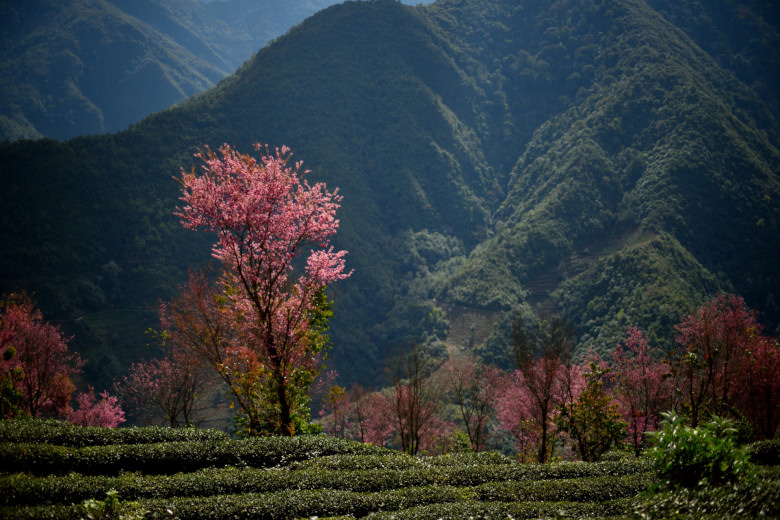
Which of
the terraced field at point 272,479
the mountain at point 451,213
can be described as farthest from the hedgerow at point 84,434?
the mountain at point 451,213

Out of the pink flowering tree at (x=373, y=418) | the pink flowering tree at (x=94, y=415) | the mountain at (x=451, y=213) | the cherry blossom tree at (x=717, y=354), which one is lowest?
the pink flowering tree at (x=373, y=418)

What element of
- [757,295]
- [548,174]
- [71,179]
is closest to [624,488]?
[757,295]

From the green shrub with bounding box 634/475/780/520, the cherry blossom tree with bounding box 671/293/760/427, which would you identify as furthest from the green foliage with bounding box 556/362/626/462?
the green shrub with bounding box 634/475/780/520

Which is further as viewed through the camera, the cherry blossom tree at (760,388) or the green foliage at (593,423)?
the green foliage at (593,423)

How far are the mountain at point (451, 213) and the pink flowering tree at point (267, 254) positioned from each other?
3168 inches

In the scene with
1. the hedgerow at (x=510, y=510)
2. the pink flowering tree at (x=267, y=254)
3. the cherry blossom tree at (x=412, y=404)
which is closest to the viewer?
the hedgerow at (x=510, y=510)

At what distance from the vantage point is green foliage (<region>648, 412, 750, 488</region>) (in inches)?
379

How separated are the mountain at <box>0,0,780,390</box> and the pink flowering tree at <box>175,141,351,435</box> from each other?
80.5m

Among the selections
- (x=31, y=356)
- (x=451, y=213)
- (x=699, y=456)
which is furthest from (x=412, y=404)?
(x=451, y=213)

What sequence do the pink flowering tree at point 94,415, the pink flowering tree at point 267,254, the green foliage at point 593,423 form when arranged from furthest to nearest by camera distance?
1. the pink flowering tree at point 94,415
2. the green foliage at point 593,423
3. the pink flowering tree at point 267,254

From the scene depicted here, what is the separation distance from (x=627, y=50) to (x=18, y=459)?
225 metres

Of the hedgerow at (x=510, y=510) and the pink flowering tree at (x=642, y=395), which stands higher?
the pink flowering tree at (x=642, y=395)

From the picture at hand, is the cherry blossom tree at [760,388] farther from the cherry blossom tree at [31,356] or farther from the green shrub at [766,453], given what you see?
the cherry blossom tree at [31,356]

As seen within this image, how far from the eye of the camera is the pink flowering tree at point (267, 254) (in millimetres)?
13703
